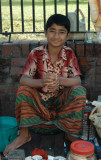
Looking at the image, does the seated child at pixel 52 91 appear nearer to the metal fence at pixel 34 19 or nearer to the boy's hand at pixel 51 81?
the boy's hand at pixel 51 81

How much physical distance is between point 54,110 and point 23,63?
0.81 meters

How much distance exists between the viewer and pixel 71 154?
2.48 meters

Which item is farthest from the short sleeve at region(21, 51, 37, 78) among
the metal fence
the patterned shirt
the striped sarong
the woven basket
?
the metal fence

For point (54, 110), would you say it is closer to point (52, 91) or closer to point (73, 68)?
point (52, 91)

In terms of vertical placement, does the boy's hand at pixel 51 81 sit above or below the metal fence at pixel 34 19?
below

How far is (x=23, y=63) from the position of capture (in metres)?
3.85

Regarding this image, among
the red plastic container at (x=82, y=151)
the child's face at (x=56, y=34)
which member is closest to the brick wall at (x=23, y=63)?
the child's face at (x=56, y=34)

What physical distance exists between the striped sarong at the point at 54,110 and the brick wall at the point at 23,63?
0.69 m

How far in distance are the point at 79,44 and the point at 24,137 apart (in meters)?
1.35

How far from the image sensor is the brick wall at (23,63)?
3.82 m

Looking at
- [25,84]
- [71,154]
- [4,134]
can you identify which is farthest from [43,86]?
[71,154]

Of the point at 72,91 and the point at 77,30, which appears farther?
the point at 77,30

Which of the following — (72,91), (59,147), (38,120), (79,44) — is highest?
(79,44)

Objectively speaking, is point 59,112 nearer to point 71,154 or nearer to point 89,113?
point 89,113
